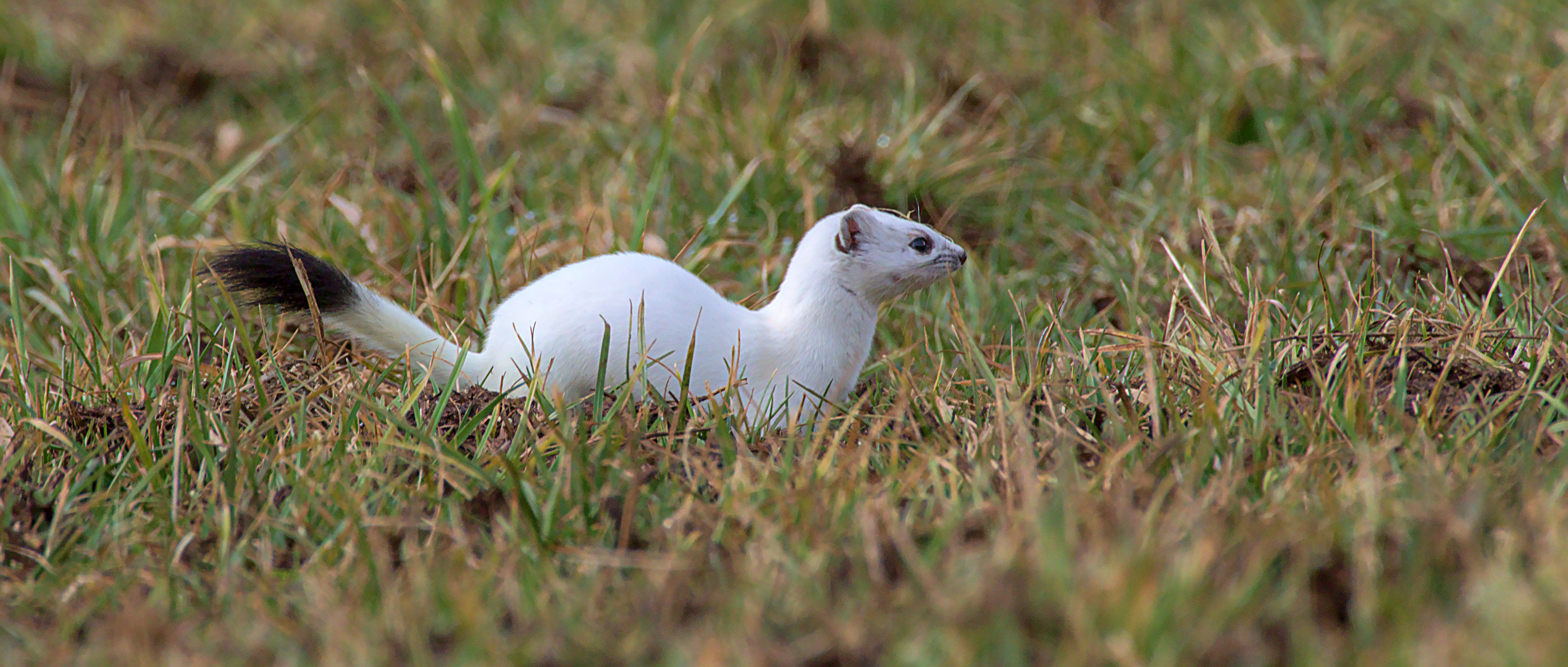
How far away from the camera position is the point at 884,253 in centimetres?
292

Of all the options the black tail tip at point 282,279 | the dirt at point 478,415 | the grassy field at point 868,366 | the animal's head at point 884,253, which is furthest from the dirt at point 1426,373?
the black tail tip at point 282,279

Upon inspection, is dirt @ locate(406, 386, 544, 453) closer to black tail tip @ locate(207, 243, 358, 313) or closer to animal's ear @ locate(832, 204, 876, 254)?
black tail tip @ locate(207, 243, 358, 313)

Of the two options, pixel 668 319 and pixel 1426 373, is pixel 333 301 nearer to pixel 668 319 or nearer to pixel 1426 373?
pixel 668 319

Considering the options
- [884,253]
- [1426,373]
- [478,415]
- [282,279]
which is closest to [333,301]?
[282,279]

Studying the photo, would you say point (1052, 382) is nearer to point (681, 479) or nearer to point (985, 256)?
point (681, 479)

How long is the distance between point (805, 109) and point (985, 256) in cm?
114

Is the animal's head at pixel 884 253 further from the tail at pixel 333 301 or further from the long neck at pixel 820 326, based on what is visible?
the tail at pixel 333 301

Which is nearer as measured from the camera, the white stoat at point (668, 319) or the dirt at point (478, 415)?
the dirt at point (478, 415)

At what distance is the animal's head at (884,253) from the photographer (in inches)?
114

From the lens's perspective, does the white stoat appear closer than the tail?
Yes

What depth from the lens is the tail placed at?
A: 2.85 metres

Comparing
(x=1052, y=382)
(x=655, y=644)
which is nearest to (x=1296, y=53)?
(x=1052, y=382)

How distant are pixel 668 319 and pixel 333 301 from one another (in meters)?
0.76

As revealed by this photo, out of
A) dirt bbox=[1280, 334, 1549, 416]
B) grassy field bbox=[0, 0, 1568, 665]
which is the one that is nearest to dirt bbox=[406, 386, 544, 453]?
grassy field bbox=[0, 0, 1568, 665]
